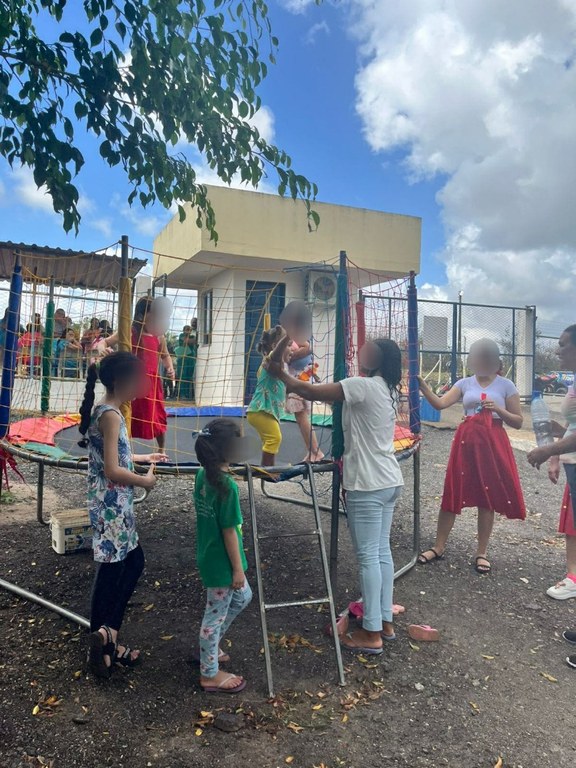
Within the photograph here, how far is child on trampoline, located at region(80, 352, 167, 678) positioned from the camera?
246cm

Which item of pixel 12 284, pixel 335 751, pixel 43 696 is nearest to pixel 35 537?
pixel 12 284

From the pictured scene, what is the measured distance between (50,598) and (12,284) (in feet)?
6.71

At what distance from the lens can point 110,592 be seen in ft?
8.36

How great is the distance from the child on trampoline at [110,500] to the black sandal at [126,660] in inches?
3.1

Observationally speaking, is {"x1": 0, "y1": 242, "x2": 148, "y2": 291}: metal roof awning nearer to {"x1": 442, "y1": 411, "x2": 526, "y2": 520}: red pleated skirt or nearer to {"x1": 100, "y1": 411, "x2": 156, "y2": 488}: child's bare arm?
{"x1": 442, "y1": 411, "x2": 526, "y2": 520}: red pleated skirt

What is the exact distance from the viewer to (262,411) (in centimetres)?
356

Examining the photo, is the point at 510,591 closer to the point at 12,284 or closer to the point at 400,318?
the point at 400,318

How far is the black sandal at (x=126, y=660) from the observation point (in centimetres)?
267

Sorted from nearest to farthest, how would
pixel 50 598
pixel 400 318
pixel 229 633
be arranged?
pixel 229 633 < pixel 50 598 < pixel 400 318

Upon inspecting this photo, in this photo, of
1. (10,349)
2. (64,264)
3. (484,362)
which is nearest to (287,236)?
(64,264)

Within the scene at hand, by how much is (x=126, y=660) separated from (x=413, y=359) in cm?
268

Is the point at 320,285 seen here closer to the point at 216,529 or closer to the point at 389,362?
the point at 389,362

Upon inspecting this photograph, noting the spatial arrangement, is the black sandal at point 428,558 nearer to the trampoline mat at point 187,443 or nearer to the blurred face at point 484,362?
the trampoline mat at point 187,443

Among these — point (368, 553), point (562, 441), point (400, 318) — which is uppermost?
point (400, 318)
